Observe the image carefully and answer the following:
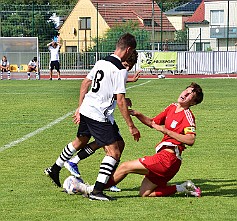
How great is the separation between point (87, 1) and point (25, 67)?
96.1 ft

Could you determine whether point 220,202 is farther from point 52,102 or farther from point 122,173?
point 52,102

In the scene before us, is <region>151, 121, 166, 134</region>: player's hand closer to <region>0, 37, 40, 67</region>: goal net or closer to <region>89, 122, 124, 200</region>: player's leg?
<region>89, 122, 124, 200</region>: player's leg

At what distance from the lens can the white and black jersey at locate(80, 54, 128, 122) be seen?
353 inches

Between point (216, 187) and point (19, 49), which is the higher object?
point (19, 49)

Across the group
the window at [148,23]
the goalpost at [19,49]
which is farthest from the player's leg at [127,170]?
the window at [148,23]

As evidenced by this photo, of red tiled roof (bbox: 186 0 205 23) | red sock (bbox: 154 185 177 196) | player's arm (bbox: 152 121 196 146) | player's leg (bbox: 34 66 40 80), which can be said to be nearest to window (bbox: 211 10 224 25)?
red tiled roof (bbox: 186 0 205 23)

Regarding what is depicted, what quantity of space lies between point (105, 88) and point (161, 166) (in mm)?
1055

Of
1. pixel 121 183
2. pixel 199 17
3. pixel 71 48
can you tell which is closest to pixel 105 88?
pixel 121 183

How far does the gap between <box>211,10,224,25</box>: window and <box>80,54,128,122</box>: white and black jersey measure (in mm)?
68783

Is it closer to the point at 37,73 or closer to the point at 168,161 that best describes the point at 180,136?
the point at 168,161

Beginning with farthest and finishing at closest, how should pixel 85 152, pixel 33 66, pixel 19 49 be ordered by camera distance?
pixel 19 49, pixel 33 66, pixel 85 152

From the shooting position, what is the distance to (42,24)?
189ft

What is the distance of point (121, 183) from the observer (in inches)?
402

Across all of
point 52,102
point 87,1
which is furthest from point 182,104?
point 87,1
